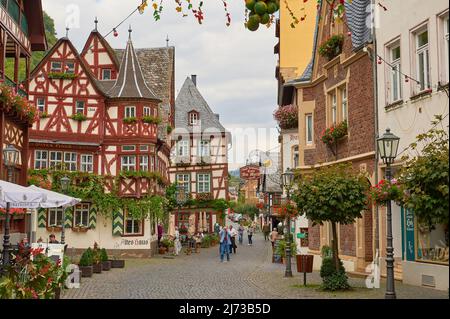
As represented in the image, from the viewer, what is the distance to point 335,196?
43.8 feet

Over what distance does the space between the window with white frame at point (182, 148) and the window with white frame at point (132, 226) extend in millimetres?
18388

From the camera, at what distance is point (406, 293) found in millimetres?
12602

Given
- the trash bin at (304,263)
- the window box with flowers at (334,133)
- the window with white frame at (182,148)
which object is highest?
the window with white frame at (182,148)

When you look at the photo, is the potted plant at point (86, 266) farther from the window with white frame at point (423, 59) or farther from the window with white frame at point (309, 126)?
the window with white frame at point (423, 59)

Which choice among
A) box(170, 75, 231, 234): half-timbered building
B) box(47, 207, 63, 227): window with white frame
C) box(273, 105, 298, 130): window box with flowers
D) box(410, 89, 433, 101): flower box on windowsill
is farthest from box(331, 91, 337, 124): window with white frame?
box(170, 75, 231, 234): half-timbered building

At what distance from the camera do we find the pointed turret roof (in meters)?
34.2

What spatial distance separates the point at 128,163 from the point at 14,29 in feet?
44.0

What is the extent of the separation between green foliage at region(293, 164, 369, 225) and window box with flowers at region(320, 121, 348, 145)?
5.38m

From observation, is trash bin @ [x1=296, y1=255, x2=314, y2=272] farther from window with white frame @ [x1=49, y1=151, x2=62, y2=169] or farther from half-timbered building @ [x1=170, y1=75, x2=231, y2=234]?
half-timbered building @ [x1=170, y1=75, x2=231, y2=234]

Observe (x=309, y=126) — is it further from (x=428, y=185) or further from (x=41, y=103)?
(x=41, y=103)

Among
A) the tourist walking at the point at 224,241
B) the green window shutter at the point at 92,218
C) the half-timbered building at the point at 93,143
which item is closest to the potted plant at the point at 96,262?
the tourist walking at the point at 224,241

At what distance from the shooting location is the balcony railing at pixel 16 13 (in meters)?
20.6

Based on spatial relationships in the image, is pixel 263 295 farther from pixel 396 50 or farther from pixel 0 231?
pixel 0 231

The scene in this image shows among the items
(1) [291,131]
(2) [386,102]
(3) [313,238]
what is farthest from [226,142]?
(2) [386,102]
